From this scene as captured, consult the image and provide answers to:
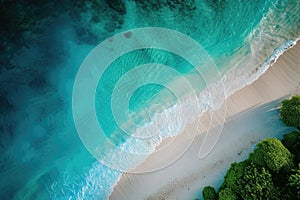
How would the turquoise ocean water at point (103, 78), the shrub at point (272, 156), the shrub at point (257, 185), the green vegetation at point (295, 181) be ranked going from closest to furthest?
the green vegetation at point (295, 181), the shrub at point (257, 185), the shrub at point (272, 156), the turquoise ocean water at point (103, 78)

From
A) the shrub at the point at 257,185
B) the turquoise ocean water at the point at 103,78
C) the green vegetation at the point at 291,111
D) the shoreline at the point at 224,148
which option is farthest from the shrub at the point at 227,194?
the green vegetation at the point at 291,111

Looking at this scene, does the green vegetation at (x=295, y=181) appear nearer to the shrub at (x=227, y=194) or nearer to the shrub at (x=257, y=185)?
the shrub at (x=257, y=185)

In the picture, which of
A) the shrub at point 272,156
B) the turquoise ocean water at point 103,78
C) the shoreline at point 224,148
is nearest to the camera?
the shrub at point 272,156

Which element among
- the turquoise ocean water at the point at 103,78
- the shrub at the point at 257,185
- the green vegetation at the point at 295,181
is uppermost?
the turquoise ocean water at the point at 103,78

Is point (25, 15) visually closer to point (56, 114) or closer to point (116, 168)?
point (56, 114)

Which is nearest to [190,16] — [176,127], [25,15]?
[176,127]

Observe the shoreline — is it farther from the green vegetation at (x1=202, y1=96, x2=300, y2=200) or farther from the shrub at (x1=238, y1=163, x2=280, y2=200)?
the shrub at (x1=238, y1=163, x2=280, y2=200)

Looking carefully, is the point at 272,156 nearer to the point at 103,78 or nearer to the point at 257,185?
the point at 257,185
